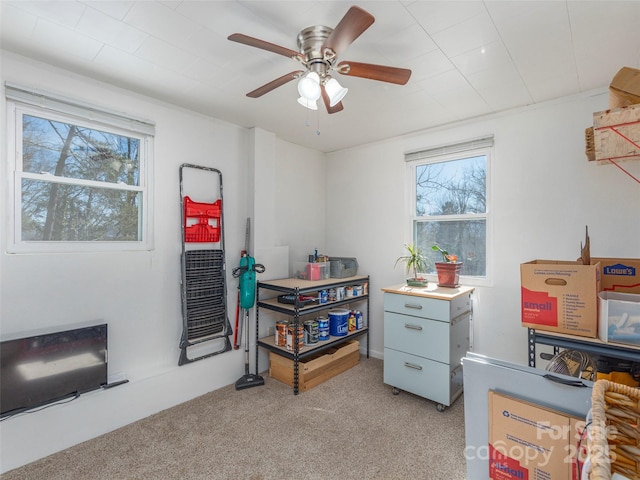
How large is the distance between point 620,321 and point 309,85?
1934mm

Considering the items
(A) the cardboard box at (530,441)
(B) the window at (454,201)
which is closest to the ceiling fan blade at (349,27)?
(A) the cardboard box at (530,441)

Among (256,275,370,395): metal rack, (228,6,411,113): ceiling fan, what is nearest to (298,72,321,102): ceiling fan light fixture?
(228,6,411,113): ceiling fan

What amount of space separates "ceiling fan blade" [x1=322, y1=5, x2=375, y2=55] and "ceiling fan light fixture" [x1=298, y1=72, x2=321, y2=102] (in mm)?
184

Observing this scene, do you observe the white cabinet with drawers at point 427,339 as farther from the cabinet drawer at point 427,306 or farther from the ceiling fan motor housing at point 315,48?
the ceiling fan motor housing at point 315,48

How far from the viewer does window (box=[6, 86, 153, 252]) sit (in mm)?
1909

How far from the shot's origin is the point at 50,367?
1.92 metres

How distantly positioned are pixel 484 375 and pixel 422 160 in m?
2.38

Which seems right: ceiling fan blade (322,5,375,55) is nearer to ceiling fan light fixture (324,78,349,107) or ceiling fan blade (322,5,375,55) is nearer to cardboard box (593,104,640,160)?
ceiling fan light fixture (324,78,349,107)

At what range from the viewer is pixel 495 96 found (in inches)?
93.6

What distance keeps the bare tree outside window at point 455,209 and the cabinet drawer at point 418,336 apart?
2.68ft

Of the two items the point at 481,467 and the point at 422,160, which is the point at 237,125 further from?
the point at 481,467

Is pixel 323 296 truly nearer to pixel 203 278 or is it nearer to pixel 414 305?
pixel 414 305

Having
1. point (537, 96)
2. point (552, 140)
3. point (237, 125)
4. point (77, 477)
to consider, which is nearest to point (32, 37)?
point (237, 125)

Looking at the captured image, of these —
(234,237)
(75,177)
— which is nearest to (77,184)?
(75,177)
